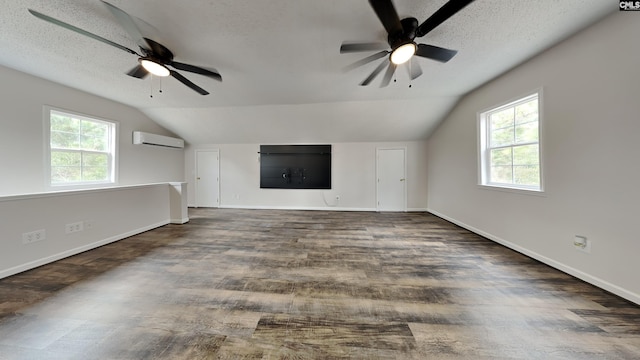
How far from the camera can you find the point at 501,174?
321cm

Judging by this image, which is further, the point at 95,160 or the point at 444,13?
the point at 95,160

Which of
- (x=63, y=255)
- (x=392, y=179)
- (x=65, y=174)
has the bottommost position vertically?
(x=63, y=255)

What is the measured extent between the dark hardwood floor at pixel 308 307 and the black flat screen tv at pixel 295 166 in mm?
3035

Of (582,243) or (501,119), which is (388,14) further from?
(582,243)

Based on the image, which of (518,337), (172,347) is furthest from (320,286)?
(518,337)

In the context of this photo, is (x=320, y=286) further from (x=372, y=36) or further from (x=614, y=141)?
(x=614, y=141)

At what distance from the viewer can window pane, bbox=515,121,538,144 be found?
8.66ft

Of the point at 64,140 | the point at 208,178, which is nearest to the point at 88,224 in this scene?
the point at 64,140

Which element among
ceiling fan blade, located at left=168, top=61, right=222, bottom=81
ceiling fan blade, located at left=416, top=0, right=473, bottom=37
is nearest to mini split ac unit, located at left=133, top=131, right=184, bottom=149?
ceiling fan blade, located at left=168, top=61, right=222, bottom=81

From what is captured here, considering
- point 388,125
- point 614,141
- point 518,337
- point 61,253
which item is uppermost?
point 388,125

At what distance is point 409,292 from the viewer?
1.89 m

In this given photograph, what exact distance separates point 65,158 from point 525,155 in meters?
7.10

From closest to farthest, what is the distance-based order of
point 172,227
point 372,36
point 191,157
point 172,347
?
1. point 172,347
2. point 372,36
3. point 172,227
4. point 191,157

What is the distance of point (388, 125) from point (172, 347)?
→ 5.07m
